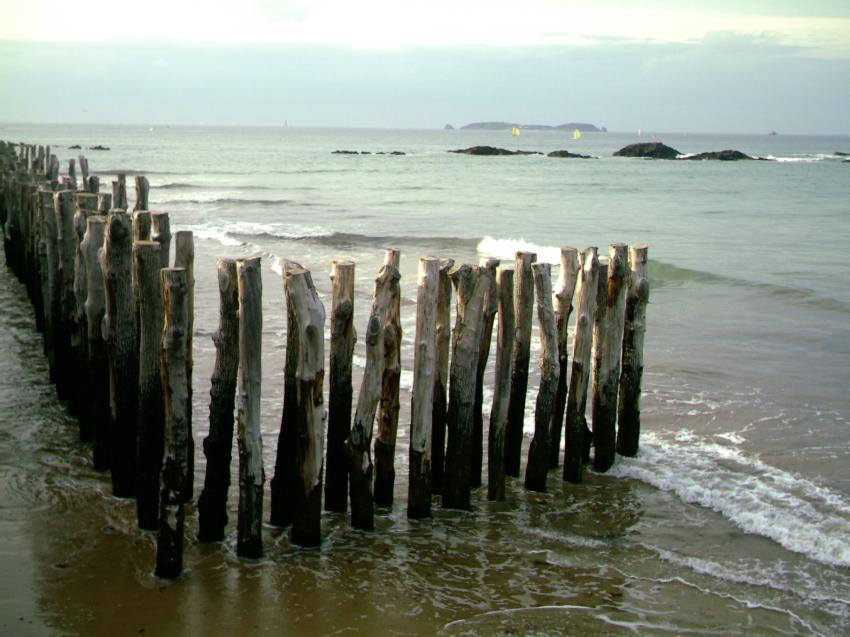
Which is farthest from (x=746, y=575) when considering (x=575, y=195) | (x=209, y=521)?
(x=575, y=195)

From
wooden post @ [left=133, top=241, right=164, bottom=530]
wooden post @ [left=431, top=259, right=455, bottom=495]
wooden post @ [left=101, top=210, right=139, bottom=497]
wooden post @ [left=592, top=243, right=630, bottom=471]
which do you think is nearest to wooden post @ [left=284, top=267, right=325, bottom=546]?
wooden post @ [left=133, top=241, right=164, bottom=530]

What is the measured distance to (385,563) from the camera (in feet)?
18.7

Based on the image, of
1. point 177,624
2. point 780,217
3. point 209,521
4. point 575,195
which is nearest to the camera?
point 177,624

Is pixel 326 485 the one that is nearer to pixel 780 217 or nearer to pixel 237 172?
pixel 780 217

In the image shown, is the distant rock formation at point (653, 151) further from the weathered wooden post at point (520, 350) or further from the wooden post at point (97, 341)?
the wooden post at point (97, 341)

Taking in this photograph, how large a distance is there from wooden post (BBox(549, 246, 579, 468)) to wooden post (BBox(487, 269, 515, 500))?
0.47 m

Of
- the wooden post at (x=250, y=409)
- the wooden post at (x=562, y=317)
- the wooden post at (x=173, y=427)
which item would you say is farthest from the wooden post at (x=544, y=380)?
the wooden post at (x=173, y=427)

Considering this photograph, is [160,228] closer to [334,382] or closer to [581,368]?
[334,382]

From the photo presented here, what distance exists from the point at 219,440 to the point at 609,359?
325cm

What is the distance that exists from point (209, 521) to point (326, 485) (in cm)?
90

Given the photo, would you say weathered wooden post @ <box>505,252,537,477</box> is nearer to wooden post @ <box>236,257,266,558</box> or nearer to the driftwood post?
the driftwood post

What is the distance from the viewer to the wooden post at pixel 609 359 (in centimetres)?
711

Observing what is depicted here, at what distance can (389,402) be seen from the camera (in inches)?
243

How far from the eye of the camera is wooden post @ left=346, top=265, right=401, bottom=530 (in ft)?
19.4
